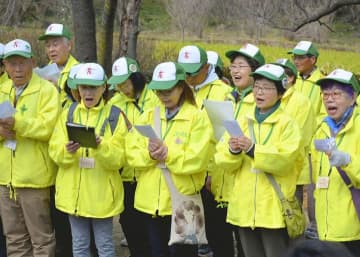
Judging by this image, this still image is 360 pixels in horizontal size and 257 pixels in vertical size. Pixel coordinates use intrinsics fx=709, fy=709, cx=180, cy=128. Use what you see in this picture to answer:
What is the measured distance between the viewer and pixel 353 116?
4395 millimetres

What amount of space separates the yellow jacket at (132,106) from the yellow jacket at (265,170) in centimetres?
102

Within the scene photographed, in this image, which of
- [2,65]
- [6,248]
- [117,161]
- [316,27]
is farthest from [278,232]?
[316,27]

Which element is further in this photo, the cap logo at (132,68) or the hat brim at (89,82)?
the cap logo at (132,68)

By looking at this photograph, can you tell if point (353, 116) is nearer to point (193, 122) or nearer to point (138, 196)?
point (193, 122)

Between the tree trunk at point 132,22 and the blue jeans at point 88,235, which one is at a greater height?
the tree trunk at point 132,22

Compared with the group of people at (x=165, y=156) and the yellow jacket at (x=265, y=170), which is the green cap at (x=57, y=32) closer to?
the group of people at (x=165, y=156)

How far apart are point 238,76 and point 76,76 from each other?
119 cm

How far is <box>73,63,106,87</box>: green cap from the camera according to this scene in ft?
16.4

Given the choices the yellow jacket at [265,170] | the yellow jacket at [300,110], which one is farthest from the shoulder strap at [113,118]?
the yellow jacket at [300,110]

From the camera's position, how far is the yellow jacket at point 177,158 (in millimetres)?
4809

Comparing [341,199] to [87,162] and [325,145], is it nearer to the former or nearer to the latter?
[325,145]

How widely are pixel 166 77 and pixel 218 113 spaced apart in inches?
17.8

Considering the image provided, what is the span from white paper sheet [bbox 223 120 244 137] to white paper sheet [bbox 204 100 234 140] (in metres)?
0.15

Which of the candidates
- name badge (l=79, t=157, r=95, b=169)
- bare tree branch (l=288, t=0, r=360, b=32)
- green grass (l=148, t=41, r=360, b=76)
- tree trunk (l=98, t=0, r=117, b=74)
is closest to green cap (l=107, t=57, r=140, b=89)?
name badge (l=79, t=157, r=95, b=169)
